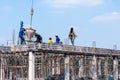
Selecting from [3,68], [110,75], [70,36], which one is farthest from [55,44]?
[110,75]

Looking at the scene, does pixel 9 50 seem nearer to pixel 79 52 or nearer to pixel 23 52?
pixel 23 52

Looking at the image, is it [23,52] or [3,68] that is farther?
[3,68]

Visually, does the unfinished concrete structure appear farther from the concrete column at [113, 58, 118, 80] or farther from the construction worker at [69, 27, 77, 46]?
the construction worker at [69, 27, 77, 46]

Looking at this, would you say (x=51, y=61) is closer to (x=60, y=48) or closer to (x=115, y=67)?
(x=60, y=48)

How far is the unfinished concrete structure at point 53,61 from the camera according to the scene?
106 feet

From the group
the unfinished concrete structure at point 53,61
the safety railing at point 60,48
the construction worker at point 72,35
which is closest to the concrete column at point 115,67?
the unfinished concrete structure at point 53,61

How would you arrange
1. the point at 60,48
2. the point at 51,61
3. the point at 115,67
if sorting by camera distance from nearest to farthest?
1. the point at 60,48
2. the point at 51,61
3. the point at 115,67

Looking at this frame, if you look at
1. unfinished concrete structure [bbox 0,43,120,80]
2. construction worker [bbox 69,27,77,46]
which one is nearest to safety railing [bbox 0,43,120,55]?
unfinished concrete structure [bbox 0,43,120,80]

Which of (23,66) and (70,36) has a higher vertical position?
(70,36)

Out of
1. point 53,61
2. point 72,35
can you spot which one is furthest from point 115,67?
point 72,35

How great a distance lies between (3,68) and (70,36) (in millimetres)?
6972

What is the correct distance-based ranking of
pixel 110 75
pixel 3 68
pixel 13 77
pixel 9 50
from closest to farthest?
pixel 9 50 → pixel 3 68 → pixel 13 77 → pixel 110 75

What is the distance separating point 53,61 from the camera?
A: 1608 inches

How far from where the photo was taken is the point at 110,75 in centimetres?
4541
